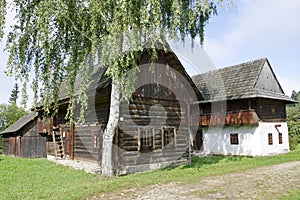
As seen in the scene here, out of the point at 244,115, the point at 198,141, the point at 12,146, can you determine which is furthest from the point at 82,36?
the point at 12,146

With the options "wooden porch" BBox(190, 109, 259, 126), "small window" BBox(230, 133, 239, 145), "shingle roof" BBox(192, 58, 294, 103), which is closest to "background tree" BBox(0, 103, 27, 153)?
"wooden porch" BBox(190, 109, 259, 126)

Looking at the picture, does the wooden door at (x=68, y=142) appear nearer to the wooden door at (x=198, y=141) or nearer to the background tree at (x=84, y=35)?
the background tree at (x=84, y=35)

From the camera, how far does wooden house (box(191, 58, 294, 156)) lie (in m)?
18.3

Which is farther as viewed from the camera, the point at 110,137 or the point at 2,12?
the point at 110,137

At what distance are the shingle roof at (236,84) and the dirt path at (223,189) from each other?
9551 millimetres

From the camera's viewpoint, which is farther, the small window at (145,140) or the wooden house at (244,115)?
the wooden house at (244,115)

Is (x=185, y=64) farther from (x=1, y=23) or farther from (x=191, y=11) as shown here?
(x=1, y=23)

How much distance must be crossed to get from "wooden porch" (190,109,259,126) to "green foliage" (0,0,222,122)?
10.3 metres

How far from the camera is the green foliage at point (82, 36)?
341 inches

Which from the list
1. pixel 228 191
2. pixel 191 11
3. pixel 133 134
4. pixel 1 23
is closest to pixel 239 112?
pixel 133 134

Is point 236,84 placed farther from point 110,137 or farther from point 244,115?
point 110,137

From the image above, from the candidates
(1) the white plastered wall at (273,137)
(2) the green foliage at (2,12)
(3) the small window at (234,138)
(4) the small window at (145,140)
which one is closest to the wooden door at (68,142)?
(4) the small window at (145,140)

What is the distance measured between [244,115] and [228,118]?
1369 mm

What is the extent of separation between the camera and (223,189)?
7926mm
